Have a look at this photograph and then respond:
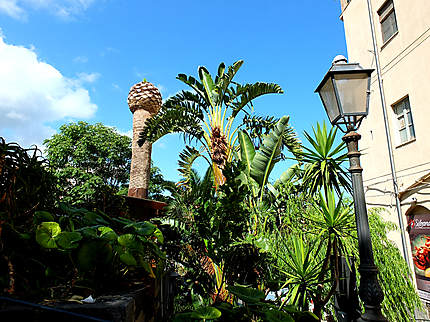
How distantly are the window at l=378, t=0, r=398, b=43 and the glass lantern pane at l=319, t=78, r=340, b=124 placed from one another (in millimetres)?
8590

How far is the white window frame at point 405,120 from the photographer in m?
8.62

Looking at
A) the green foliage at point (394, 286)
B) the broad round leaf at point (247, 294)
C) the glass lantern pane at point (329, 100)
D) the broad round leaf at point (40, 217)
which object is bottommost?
the green foliage at point (394, 286)

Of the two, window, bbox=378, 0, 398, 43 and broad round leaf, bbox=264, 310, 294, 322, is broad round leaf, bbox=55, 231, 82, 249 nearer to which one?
broad round leaf, bbox=264, 310, 294, 322

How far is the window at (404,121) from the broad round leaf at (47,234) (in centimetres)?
983

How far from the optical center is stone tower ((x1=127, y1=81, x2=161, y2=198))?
12945mm

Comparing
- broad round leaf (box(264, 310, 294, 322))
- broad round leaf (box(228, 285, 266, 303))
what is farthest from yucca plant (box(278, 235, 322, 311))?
broad round leaf (box(264, 310, 294, 322))

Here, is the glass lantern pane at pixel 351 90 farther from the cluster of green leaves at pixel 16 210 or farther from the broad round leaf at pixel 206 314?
the cluster of green leaves at pixel 16 210

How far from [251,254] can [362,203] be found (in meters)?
3.11

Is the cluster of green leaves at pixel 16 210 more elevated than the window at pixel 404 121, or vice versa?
the window at pixel 404 121

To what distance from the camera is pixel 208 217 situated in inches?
193

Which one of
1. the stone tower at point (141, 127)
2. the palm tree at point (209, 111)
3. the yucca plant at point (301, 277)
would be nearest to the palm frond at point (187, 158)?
the palm tree at point (209, 111)

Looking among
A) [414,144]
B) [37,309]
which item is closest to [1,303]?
[37,309]

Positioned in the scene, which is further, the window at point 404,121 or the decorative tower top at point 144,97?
the decorative tower top at point 144,97

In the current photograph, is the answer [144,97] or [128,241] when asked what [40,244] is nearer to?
[128,241]
